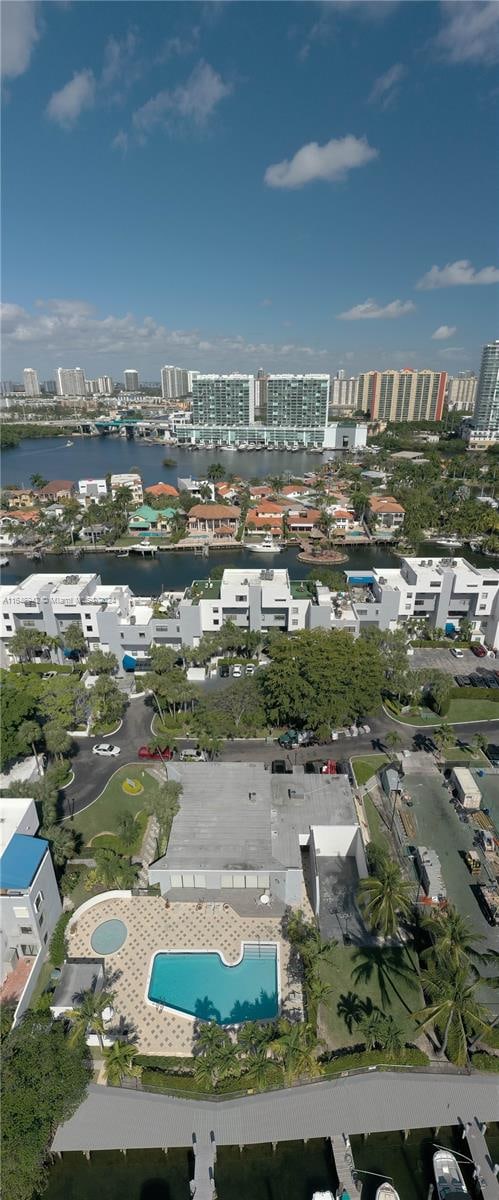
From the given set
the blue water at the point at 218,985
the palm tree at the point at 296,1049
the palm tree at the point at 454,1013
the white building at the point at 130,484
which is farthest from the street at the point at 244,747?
the white building at the point at 130,484

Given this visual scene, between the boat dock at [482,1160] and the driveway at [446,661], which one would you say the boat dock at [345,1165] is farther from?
the driveway at [446,661]

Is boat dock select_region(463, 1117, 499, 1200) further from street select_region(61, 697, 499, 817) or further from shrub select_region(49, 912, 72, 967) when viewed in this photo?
street select_region(61, 697, 499, 817)

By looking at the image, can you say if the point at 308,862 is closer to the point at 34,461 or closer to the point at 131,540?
the point at 131,540

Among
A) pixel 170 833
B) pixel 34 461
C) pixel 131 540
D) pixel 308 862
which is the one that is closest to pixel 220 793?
pixel 170 833

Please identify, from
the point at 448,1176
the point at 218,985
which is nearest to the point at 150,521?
the point at 218,985

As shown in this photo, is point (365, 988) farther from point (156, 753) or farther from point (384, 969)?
point (156, 753)

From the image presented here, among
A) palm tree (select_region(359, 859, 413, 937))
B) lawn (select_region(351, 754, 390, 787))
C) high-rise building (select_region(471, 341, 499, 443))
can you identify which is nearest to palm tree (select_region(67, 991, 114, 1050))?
palm tree (select_region(359, 859, 413, 937))
